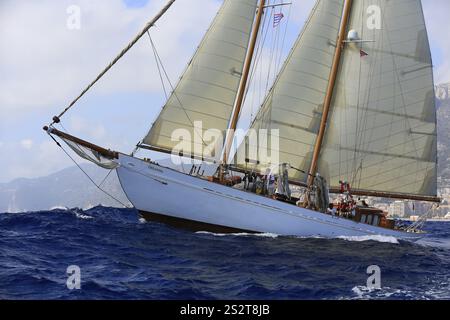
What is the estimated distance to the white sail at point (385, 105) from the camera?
115 feet

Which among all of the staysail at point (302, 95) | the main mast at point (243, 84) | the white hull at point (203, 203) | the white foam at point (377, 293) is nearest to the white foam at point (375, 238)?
the white hull at point (203, 203)

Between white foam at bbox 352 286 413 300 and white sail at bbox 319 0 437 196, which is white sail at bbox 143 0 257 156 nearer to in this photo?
white sail at bbox 319 0 437 196

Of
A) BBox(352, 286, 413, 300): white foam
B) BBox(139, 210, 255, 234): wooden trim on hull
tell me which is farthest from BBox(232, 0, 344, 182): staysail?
BBox(352, 286, 413, 300): white foam

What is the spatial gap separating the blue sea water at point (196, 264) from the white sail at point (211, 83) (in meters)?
5.62

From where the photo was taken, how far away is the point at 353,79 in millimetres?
35750

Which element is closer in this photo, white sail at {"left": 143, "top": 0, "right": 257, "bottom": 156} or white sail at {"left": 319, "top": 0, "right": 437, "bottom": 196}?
white sail at {"left": 143, "top": 0, "right": 257, "bottom": 156}

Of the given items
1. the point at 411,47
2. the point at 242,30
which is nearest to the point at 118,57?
the point at 242,30

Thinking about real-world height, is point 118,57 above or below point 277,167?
above

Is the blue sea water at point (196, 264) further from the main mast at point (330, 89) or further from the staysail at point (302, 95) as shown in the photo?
the staysail at point (302, 95)

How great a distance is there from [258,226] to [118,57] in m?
12.1

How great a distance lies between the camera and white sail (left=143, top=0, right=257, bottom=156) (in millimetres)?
30625

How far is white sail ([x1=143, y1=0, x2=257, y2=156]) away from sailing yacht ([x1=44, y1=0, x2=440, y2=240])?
0.18 feet

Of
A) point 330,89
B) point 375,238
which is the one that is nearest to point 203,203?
point 330,89
